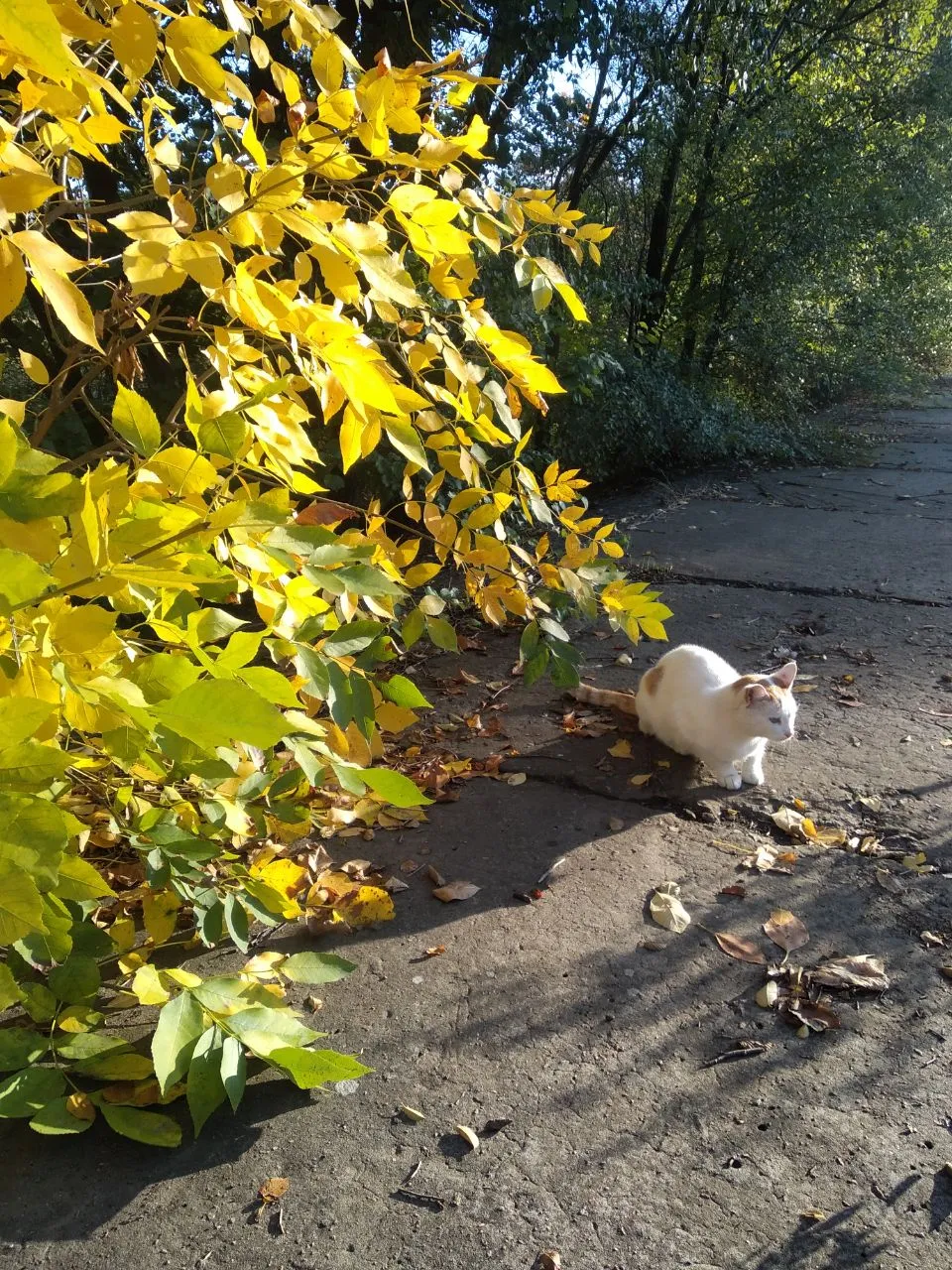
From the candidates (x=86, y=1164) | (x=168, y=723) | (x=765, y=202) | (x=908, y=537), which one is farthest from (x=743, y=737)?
(x=765, y=202)

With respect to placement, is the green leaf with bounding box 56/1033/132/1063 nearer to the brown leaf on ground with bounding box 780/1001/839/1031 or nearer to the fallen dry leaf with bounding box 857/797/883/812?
the brown leaf on ground with bounding box 780/1001/839/1031

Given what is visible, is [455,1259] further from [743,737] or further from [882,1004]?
[743,737]

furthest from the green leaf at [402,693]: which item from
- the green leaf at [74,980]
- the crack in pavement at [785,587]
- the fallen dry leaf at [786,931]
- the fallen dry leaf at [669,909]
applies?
the crack in pavement at [785,587]

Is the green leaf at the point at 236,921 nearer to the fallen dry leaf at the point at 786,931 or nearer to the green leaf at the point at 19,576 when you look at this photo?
the green leaf at the point at 19,576

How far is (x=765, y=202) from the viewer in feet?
27.9

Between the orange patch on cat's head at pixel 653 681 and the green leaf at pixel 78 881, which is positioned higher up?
the green leaf at pixel 78 881

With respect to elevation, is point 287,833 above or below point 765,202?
below

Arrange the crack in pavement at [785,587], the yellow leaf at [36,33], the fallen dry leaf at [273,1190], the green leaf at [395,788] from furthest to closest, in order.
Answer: the crack in pavement at [785,587] < the fallen dry leaf at [273,1190] < the green leaf at [395,788] < the yellow leaf at [36,33]

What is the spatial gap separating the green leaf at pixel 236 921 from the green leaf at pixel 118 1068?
0.87 feet

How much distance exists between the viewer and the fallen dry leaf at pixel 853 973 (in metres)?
2.04

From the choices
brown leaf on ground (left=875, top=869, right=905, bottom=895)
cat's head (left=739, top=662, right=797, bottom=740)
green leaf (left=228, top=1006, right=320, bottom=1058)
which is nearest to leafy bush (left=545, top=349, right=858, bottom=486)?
cat's head (left=739, top=662, right=797, bottom=740)

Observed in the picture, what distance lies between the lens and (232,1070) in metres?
1.53

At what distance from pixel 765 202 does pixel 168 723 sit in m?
9.32

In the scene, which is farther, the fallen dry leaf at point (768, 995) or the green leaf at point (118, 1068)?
the fallen dry leaf at point (768, 995)
